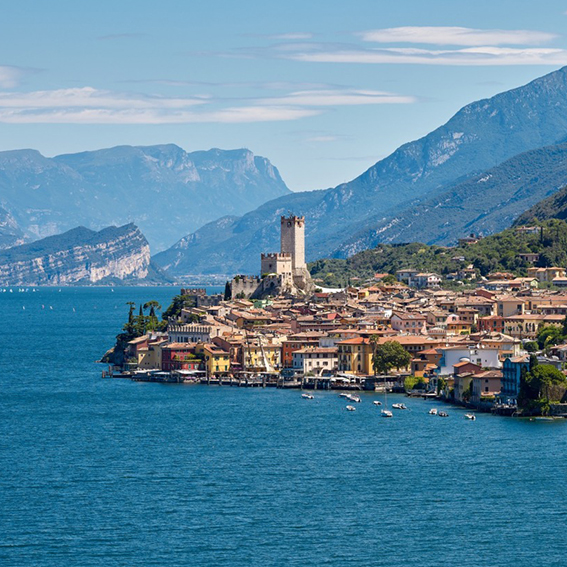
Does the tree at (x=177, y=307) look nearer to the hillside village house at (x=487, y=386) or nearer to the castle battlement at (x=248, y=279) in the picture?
the castle battlement at (x=248, y=279)

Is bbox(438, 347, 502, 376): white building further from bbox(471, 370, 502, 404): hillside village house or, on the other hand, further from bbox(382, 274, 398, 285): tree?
bbox(382, 274, 398, 285): tree

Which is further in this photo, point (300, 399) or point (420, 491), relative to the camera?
point (300, 399)

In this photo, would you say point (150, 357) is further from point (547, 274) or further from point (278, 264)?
point (547, 274)

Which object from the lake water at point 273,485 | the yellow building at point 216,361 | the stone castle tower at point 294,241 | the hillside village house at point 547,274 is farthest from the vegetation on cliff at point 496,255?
the lake water at point 273,485

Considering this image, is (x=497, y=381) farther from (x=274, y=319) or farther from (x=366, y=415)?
(x=274, y=319)

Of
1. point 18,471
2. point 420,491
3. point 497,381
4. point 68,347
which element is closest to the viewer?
point 420,491

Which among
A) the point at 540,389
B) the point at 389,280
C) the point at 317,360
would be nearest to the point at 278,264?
the point at 389,280

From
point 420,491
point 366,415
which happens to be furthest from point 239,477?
point 366,415
